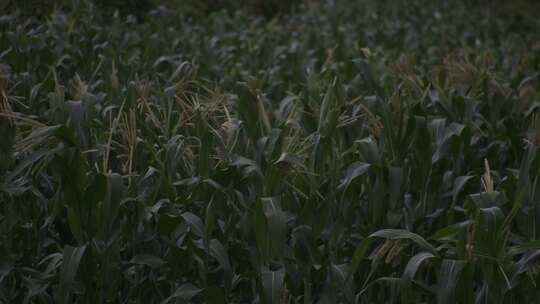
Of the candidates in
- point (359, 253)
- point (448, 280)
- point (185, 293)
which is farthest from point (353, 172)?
point (185, 293)

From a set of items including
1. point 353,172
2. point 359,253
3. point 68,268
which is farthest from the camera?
point 353,172

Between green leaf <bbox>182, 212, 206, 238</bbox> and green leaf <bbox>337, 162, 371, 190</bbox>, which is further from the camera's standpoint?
green leaf <bbox>337, 162, 371, 190</bbox>

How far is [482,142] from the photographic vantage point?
529 centimetres

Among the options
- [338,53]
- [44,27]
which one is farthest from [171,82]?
[338,53]

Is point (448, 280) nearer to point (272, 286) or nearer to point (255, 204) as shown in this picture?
point (272, 286)

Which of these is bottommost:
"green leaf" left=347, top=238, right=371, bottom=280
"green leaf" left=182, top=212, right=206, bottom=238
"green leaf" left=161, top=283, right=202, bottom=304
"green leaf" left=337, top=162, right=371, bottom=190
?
"green leaf" left=161, top=283, right=202, bottom=304

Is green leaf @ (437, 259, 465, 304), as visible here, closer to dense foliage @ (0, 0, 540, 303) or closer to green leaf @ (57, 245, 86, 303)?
dense foliage @ (0, 0, 540, 303)

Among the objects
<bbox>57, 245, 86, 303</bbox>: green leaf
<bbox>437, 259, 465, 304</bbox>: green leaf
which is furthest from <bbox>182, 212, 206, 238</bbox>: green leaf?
<bbox>437, 259, 465, 304</bbox>: green leaf

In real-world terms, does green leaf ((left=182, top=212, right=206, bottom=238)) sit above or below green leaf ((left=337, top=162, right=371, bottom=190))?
below

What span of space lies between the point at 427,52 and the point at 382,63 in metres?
2.51

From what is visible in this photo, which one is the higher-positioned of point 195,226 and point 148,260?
point 195,226

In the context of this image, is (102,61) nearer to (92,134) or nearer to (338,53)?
(92,134)

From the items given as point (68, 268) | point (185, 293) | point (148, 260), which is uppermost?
point (68, 268)

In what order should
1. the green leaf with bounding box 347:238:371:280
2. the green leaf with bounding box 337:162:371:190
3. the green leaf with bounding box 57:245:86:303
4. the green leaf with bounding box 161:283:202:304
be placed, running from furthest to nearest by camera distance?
the green leaf with bounding box 337:162:371:190 < the green leaf with bounding box 161:283:202:304 < the green leaf with bounding box 347:238:371:280 < the green leaf with bounding box 57:245:86:303
